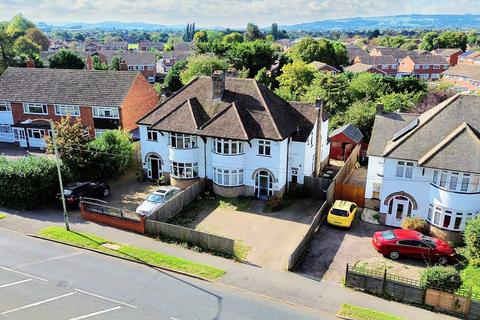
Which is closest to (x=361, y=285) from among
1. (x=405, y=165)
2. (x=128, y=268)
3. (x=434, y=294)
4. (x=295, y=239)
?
(x=434, y=294)

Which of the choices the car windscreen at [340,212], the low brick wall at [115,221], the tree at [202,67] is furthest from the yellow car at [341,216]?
the tree at [202,67]

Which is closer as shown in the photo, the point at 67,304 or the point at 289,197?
the point at 67,304

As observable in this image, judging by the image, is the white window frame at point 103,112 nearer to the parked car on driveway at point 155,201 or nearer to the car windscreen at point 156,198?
the parked car on driveway at point 155,201

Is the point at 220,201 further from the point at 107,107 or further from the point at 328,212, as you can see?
the point at 107,107

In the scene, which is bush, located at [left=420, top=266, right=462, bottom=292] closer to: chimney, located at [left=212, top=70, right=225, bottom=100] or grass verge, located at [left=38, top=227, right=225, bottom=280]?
grass verge, located at [left=38, top=227, right=225, bottom=280]

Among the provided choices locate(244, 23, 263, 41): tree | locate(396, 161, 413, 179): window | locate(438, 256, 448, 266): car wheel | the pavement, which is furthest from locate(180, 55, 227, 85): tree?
locate(244, 23, 263, 41): tree

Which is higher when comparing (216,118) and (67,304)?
(216,118)
